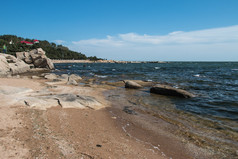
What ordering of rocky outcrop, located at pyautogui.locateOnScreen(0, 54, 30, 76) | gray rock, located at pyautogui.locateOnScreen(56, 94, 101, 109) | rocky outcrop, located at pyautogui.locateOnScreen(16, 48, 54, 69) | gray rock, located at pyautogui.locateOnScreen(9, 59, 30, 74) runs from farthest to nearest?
1. rocky outcrop, located at pyautogui.locateOnScreen(16, 48, 54, 69)
2. gray rock, located at pyautogui.locateOnScreen(9, 59, 30, 74)
3. rocky outcrop, located at pyautogui.locateOnScreen(0, 54, 30, 76)
4. gray rock, located at pyautogui.locateOnScreen(56, 94, 101, 109)

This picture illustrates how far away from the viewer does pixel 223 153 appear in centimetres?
447

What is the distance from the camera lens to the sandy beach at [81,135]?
3.69 metres

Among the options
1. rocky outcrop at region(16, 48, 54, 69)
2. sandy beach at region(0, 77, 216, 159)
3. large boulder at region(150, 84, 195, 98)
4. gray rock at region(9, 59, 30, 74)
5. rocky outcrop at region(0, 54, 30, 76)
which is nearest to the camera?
sandy beach at region(0, 77, 216, 159)

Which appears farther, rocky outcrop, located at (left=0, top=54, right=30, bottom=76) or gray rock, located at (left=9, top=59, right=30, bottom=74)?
gray rock, located at (left=9, top=59, right=30, bottom=74)

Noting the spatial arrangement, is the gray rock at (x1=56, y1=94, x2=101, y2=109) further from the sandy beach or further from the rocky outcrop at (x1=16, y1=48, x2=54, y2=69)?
the rocky outcrop at (x1=16, y1=48, x2=54, y2=69)

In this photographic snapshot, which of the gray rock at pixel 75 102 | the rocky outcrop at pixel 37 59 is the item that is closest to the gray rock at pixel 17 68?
the rocky outcrop at pixel 37 59

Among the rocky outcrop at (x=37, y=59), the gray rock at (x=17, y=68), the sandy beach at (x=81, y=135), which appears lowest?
the sandy beach at (x=81, y=135)

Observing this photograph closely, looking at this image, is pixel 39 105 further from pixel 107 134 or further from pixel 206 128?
pixel 206 128

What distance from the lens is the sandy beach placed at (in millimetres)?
3686

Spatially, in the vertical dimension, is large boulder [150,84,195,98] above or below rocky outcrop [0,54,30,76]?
below

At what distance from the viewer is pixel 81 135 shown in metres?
4.77

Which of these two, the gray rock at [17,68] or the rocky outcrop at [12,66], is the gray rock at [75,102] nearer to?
the rocky outcrop at [12,66]

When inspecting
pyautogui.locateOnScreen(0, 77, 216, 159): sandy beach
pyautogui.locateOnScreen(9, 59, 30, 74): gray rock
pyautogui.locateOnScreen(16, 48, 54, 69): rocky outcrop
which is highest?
pyautogui.locateOnScreen(16, 48, 54, 69): rocky outcrop

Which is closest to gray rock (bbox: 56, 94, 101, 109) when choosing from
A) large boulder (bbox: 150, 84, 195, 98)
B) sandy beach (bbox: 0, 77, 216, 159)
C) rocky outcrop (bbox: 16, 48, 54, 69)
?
sandy beach (bbox: 0, 77, 216, 159)
